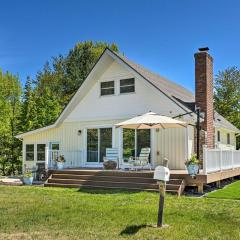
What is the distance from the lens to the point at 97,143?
1903cm

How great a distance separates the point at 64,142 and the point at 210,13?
33.2ft

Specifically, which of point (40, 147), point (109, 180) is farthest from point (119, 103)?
point (40, 147)

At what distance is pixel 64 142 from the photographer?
67.8 feet

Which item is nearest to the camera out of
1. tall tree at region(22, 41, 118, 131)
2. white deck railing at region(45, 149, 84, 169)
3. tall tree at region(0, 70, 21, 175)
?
white deck railing at region(45, 149, 84, 169)

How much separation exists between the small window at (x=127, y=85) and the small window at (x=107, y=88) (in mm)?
592

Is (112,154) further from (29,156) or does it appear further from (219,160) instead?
(29,156)

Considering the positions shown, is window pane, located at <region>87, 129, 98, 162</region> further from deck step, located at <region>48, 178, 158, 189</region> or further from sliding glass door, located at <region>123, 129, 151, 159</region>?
deck step, located at <region>48, 178, 158, 189</region>

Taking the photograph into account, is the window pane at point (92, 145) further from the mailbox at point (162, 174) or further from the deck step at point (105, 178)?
the mailbox at point (162, 174)

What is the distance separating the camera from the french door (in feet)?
61.5

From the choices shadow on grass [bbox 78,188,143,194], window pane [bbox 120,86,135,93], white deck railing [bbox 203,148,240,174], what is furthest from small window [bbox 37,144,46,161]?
white deck railing [bbox 203,148,240,174]

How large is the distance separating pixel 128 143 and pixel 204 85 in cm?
446

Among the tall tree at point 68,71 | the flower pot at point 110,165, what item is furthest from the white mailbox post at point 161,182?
the tall tree at point 68,71

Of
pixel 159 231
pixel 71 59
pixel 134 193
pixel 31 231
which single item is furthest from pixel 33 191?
pixel 71 59

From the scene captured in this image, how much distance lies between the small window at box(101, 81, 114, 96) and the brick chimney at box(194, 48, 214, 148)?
174 inches
